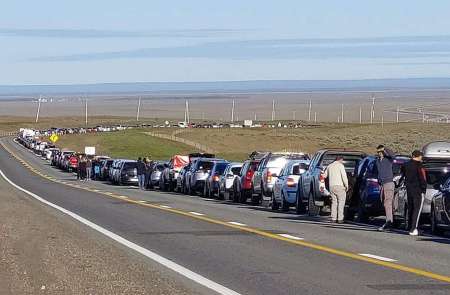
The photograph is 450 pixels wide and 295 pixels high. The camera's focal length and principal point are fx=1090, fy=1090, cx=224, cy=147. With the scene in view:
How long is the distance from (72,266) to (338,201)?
32.8ft

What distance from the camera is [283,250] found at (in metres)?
17.6

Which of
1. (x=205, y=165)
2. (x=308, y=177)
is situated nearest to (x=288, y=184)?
(x=308, y=177)

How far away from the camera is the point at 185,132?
395ft

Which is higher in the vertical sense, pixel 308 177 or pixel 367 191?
pixel 308 177

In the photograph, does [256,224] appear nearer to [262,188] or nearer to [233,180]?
[262,188]

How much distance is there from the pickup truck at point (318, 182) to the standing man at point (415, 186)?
4401mm

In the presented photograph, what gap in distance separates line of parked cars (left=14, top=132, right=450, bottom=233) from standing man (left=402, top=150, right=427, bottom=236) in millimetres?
319

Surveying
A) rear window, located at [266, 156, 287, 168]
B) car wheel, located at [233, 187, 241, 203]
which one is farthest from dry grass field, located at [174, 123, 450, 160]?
rear window, located at [266, 156, 287, 168]

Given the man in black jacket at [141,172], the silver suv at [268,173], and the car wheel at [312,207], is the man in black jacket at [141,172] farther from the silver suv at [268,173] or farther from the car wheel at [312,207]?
the car wheel at [312,207]

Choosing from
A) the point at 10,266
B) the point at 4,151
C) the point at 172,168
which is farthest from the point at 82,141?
the point at 10,266

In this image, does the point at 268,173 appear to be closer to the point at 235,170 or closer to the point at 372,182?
the point at 235,170

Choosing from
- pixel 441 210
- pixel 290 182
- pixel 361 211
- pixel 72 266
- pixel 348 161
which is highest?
pixel 348 161

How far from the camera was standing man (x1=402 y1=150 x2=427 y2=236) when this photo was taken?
67.2ft

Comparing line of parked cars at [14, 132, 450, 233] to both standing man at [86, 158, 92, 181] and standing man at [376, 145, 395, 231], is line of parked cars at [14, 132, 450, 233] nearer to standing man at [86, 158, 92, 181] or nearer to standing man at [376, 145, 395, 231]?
standing man at [376, 145, 395, 231]
